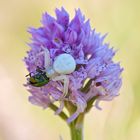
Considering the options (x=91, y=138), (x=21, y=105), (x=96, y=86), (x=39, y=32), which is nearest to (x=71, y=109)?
(x=96, y=86)

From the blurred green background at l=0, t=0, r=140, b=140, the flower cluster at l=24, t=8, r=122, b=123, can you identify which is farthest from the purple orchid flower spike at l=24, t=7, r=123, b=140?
the blurred green background at l=0, t=0, r=140, b=140

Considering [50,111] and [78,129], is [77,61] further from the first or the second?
[50,111]

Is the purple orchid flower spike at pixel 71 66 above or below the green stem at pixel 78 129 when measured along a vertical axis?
above

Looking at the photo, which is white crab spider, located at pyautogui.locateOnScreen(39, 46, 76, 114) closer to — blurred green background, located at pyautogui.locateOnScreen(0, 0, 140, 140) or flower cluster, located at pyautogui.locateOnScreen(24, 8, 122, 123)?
flower cluster, located at pyautogui.locateOnScreen(24, 8, 122, 123)

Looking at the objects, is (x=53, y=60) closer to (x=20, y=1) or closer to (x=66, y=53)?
(x=66, y=53)

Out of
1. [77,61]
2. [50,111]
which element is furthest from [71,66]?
[50,111]

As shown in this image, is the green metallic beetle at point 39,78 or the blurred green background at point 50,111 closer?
the green metallic beetle at point 39,78

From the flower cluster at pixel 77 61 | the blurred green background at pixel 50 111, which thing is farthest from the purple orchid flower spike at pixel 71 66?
the blurred green background at pixel 50 111

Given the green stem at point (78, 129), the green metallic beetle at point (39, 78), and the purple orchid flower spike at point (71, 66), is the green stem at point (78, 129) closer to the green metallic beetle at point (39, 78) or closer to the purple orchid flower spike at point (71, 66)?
the purple orchid flower spike at point (71, 66)
